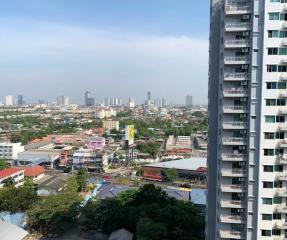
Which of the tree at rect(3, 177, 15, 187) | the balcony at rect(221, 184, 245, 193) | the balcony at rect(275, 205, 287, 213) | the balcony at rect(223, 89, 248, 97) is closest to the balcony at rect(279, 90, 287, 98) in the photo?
the balcony at rect(223, 89, 248, 97)

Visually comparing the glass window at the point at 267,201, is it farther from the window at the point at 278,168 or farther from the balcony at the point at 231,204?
the window at the point at 278,168

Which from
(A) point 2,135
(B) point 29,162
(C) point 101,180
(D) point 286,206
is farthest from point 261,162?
(A) point 2,135

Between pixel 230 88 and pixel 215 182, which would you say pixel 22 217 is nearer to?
pixel 215 182

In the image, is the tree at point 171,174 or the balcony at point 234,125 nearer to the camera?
the balcony at point 234,125

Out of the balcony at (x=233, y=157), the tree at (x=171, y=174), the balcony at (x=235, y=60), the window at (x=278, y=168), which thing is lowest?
the tree at (x=171, y=174)

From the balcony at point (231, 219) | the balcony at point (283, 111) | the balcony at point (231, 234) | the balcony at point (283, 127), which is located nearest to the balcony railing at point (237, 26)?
the balcony at point (283, 111)

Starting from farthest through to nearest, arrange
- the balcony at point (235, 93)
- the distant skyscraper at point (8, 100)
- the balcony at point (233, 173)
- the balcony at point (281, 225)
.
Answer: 1. the distant skyscraper at point (8, 100)
2. the balcony at point (233, 173)
3. the balcony at point (235, 93)
4. the balcony at point (281, 225)

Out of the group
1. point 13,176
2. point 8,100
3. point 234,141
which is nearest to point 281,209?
point 234,141
